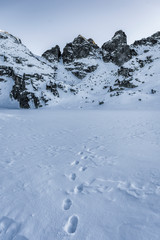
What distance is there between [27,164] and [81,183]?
2.21m

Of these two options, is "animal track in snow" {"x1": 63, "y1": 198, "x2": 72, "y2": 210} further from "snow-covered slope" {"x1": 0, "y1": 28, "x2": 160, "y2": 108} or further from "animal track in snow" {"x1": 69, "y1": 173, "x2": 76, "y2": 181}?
"snow-covered slope" {"x1": 0, "y1": 28, "x2": 160, "y2": 108}

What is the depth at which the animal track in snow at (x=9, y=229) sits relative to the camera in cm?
196

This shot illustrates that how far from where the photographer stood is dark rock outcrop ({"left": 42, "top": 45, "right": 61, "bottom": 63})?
7012 centimetres

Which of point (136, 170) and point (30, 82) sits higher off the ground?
point (30, 82)

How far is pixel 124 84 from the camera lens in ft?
104

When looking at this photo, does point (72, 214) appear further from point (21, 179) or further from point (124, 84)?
point (124, 84)

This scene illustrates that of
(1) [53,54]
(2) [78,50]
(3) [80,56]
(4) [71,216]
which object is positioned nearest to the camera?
(4) [71,216]

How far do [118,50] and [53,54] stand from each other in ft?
120

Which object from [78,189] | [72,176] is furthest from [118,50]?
[78,189]

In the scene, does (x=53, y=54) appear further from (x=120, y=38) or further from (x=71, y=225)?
(x=71, y=225)

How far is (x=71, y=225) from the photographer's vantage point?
2.12m

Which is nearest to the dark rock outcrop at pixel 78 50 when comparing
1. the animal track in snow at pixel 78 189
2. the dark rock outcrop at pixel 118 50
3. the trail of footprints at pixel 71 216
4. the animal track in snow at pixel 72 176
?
the dark rock outcrop at pixel 118 50

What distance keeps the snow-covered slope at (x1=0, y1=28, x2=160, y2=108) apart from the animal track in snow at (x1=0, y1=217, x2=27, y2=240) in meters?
23.2

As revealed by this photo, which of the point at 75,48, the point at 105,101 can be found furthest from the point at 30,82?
the point at 75,48
